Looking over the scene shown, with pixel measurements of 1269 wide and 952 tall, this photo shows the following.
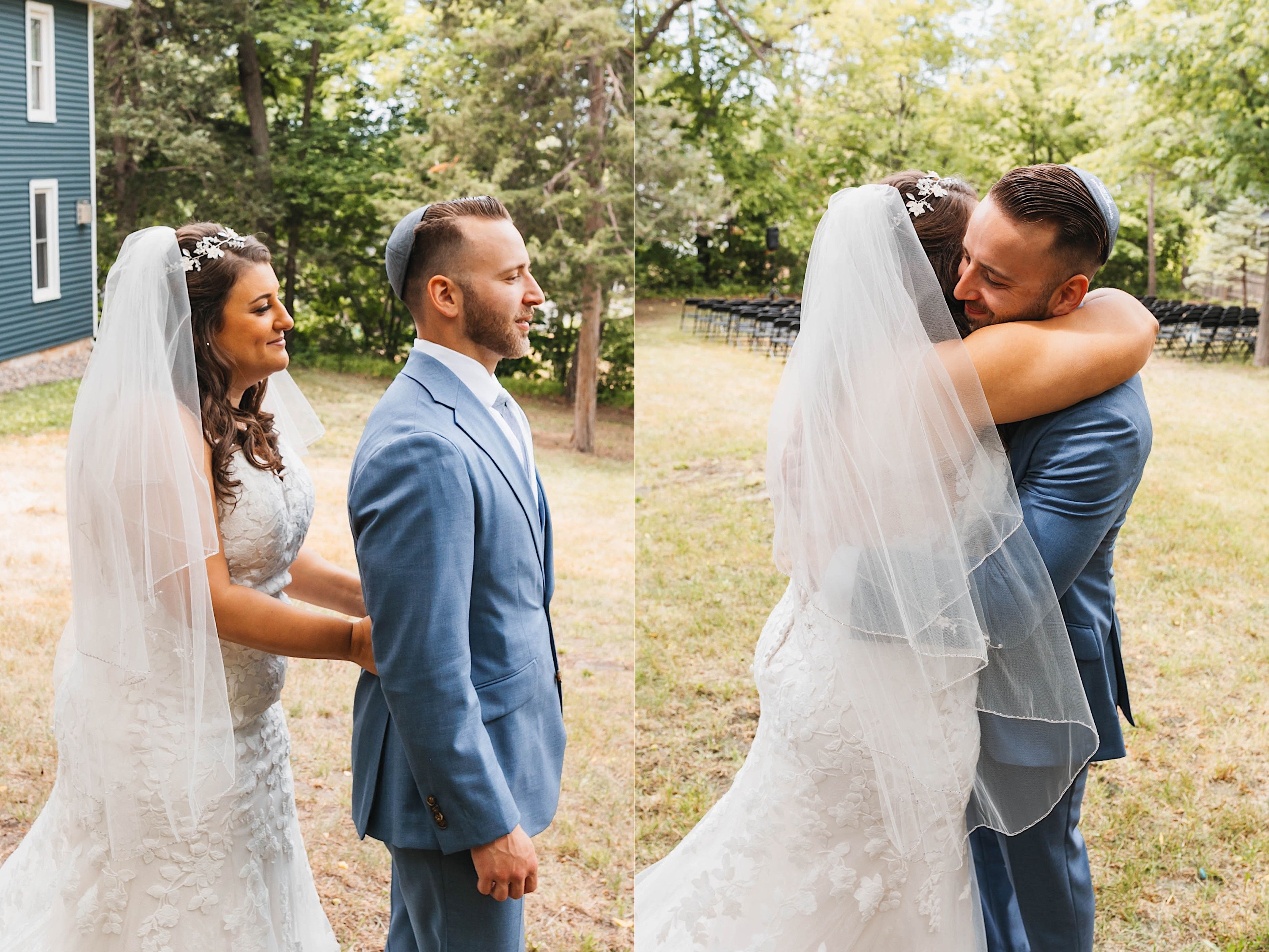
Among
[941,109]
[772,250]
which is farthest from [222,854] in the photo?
[772,250]

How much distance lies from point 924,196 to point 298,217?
37.8 feet

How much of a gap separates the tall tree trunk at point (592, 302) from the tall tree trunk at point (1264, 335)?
19.9ft

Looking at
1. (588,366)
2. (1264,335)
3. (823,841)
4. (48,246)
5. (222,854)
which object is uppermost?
(1264,335)

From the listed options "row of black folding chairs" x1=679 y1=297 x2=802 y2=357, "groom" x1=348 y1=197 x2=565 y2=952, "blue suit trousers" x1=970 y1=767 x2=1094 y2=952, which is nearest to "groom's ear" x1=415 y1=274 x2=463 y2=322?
"groom" x1=348 y1=197 x2=565 y2=952

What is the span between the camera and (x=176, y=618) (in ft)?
6.25

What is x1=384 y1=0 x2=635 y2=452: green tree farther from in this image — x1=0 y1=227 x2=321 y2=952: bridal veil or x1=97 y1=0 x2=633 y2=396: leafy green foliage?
x1=0 y1=227 x2=321 y2=952: bridal veil

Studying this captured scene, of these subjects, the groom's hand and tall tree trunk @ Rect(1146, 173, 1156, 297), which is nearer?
the groom's hand

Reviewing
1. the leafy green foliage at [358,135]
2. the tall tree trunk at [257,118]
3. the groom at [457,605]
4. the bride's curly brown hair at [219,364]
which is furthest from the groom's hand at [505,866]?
the tall tree trunk at [257,118]

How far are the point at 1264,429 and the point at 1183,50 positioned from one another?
2.69m

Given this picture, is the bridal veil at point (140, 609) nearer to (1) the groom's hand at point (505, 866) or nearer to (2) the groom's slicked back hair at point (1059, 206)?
(1) the groom's hand at point (505, 866)

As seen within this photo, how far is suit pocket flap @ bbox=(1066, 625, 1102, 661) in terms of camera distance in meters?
1.95

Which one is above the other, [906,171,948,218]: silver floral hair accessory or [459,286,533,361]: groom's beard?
[906,171,948,218]: silver floral hair accessory

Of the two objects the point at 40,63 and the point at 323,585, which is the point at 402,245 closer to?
the point at 323,585

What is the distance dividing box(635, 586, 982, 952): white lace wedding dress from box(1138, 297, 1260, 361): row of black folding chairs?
646 cm
